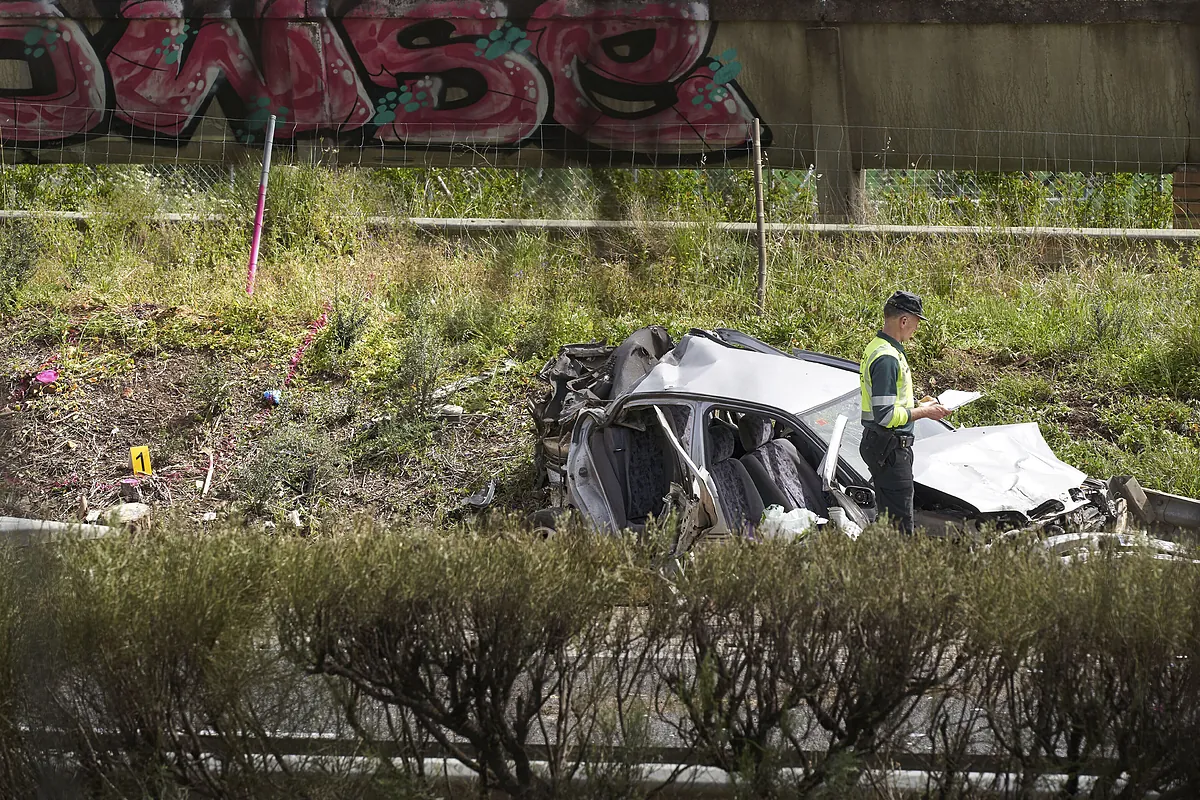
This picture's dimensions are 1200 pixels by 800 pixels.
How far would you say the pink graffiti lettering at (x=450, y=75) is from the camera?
14672 millimetres

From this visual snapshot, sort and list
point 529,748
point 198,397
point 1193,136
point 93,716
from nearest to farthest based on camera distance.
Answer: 1. point 93,716
2. point 529,748
3. point 198,397
4. point 1193,136

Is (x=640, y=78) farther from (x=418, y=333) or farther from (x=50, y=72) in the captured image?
(x=50, y=72)

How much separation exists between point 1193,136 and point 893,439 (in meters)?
9.68

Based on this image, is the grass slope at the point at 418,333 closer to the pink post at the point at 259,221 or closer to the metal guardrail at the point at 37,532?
the pink post at the point at 259,221

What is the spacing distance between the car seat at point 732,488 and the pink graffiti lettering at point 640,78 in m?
8.08

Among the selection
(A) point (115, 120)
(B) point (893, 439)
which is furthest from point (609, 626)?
(A) point (115, 120)

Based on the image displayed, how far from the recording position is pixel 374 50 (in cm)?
1480

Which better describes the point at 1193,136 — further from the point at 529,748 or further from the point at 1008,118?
the point at 529,748

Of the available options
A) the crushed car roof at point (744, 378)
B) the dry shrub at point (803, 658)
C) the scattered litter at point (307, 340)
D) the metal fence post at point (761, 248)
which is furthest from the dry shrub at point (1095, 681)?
the metal fence post at point (761, 248)

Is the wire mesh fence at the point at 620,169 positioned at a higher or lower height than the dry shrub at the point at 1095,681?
higher

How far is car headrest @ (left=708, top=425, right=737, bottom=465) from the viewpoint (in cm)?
702

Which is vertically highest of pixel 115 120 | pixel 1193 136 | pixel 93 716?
pixel 115 120

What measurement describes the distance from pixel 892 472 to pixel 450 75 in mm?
10073

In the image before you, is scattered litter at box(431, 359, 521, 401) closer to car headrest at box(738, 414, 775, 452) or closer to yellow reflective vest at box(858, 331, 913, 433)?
car headrest at box(738, 414, 775, 452)
